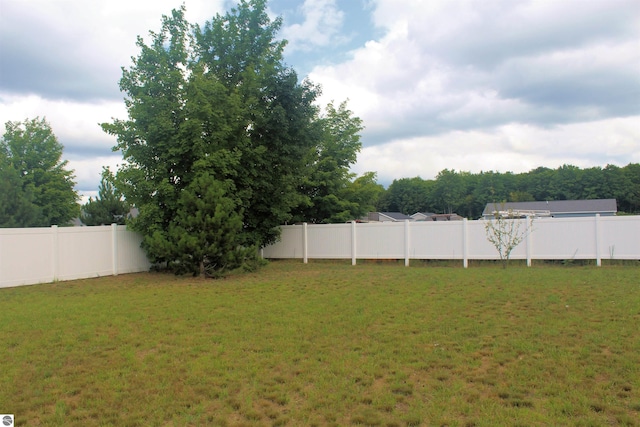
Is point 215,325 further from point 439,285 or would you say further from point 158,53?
point 158,53

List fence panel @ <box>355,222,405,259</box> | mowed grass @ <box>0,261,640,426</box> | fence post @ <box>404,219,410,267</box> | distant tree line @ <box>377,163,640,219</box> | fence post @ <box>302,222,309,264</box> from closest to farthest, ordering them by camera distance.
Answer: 1. mowed grass @ <box>0,261,640,426</box>
2. fence post @ <box>404,219,410,267</box>
3. fence panel @ <box>355,222,405,259</box>
4. fence post @ <box>302,222,309,264</box>
5. distant tree line @ <box>377,163,640,219</box>

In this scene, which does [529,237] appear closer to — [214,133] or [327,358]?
[214,133]

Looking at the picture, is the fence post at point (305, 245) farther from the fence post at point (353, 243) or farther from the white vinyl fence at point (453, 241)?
the fence post at point (353, 243)

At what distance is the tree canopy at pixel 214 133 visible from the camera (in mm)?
12578

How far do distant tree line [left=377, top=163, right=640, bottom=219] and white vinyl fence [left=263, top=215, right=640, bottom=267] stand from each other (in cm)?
5130

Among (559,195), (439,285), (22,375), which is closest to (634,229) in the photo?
(439,285)

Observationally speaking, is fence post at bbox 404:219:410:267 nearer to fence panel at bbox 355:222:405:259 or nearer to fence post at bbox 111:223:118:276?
fence panel at bbox 355:222:405:259

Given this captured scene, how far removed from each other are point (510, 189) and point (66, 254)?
265ft

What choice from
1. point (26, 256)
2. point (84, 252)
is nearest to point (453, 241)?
point (84, 252)

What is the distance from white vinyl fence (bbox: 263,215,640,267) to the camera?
13.5 meters

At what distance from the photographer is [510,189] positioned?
8075 centimetres

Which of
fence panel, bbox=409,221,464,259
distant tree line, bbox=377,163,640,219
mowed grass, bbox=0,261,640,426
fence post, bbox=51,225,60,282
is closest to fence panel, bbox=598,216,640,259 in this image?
fence panel, bbox=409,221,464,259

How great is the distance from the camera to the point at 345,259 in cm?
1669

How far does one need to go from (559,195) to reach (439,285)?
73.6 metres
